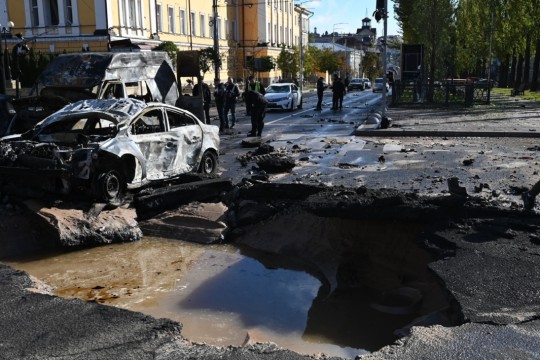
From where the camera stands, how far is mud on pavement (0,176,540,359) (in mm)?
4043

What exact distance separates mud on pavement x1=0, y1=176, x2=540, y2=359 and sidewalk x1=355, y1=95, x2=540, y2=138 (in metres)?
11.0

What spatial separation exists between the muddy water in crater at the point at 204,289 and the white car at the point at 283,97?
22970mm

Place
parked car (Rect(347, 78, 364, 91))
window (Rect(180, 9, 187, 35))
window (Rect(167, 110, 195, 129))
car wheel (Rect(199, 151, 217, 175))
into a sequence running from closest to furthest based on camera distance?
window (Rect(167, 110, 195, 129)), car wheel (Rect(199, 151, 217, 175)), window (Rect(180, 9, 187, 35)), parked car (Rect(347, 78, 364, 91))

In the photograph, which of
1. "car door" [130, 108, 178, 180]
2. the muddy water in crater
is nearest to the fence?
"car door" [130, 108, 178, 180]

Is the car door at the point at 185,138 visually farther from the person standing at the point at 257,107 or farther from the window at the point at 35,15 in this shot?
the window at the point at 35,15

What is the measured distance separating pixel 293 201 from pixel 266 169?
13.9 feet

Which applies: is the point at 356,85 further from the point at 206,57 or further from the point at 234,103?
the point at 234,103

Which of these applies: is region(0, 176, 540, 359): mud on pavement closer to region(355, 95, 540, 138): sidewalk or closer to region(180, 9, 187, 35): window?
region(355, 95, 540, 138): sidewalk

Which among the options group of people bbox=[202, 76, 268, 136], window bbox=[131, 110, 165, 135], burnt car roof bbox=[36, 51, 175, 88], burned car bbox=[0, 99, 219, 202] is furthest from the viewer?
group of people bbox=[202, 76, 268, 136]

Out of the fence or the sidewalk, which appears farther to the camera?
the fence

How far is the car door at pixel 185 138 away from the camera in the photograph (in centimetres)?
1017

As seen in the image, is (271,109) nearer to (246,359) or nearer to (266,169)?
(266,169)

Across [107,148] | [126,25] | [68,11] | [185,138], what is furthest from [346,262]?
[68,11]

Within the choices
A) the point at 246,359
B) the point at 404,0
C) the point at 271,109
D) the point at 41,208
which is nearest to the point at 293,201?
the point at 41,208
